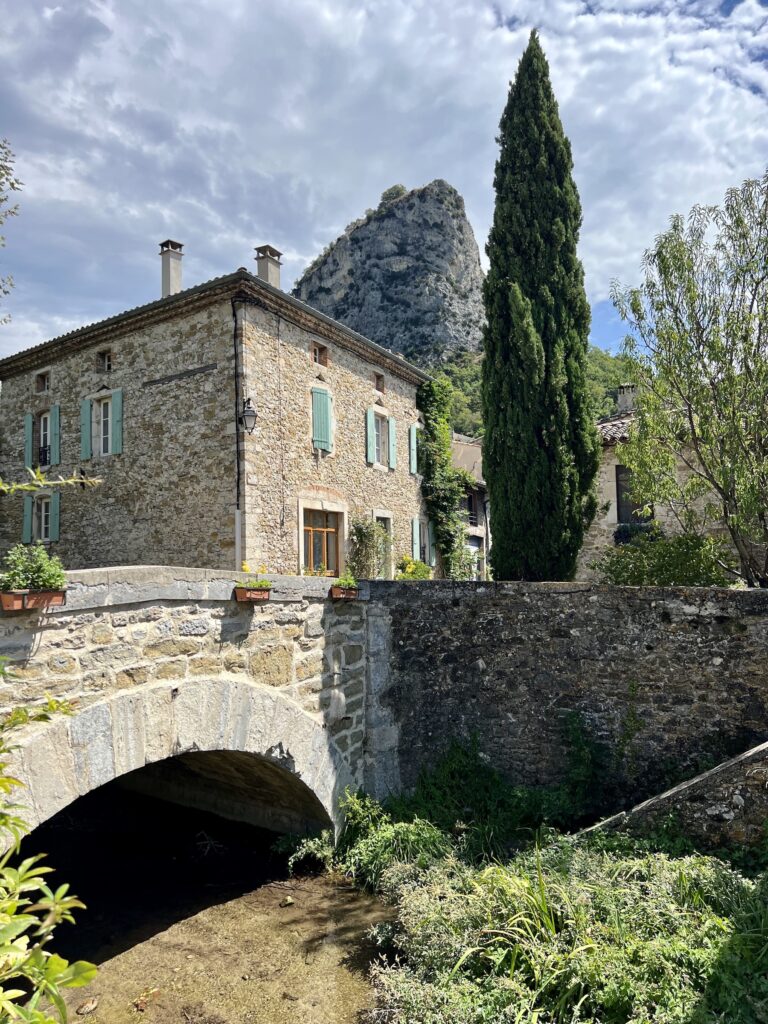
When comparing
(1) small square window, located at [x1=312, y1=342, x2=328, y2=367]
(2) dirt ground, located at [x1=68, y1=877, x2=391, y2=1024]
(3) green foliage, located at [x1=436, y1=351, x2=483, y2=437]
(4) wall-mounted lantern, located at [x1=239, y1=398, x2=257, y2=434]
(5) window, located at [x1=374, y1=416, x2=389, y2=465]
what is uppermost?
(3) green foliage, located at [x1=436, y1=351, x2=483, y2=437]

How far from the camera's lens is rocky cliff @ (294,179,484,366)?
45.1 metres

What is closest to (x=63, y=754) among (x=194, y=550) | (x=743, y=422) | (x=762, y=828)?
(x=762, y=828)

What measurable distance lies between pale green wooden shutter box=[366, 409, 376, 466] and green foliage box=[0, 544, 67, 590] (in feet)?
34.5

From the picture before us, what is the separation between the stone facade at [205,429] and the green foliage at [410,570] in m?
0.31

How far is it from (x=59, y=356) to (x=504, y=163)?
400 inches

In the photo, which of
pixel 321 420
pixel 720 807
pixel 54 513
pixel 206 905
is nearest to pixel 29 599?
pixel 206 905

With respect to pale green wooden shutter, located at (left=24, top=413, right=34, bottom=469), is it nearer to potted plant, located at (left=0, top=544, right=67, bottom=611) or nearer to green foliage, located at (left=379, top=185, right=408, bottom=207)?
potted plant, located at (left=0, top=544, right=67, bottom=611)

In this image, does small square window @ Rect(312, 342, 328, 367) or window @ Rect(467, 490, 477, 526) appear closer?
small square window @ Rect(312, 342, 328, 367)

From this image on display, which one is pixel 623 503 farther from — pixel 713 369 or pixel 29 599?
pixel 29 599

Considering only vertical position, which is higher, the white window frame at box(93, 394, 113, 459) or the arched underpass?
the white window frame at box(93, 394, 113, 459)

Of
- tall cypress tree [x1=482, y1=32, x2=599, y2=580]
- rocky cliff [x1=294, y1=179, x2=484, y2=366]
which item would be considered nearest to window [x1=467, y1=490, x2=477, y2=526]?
tall cypress tree [x1=482, y1=32, x2=599, y2=580]

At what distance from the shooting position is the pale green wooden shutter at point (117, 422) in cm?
1295

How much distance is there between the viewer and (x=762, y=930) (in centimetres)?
484

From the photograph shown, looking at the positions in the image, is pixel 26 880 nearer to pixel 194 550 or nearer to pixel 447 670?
pixel 447 670
